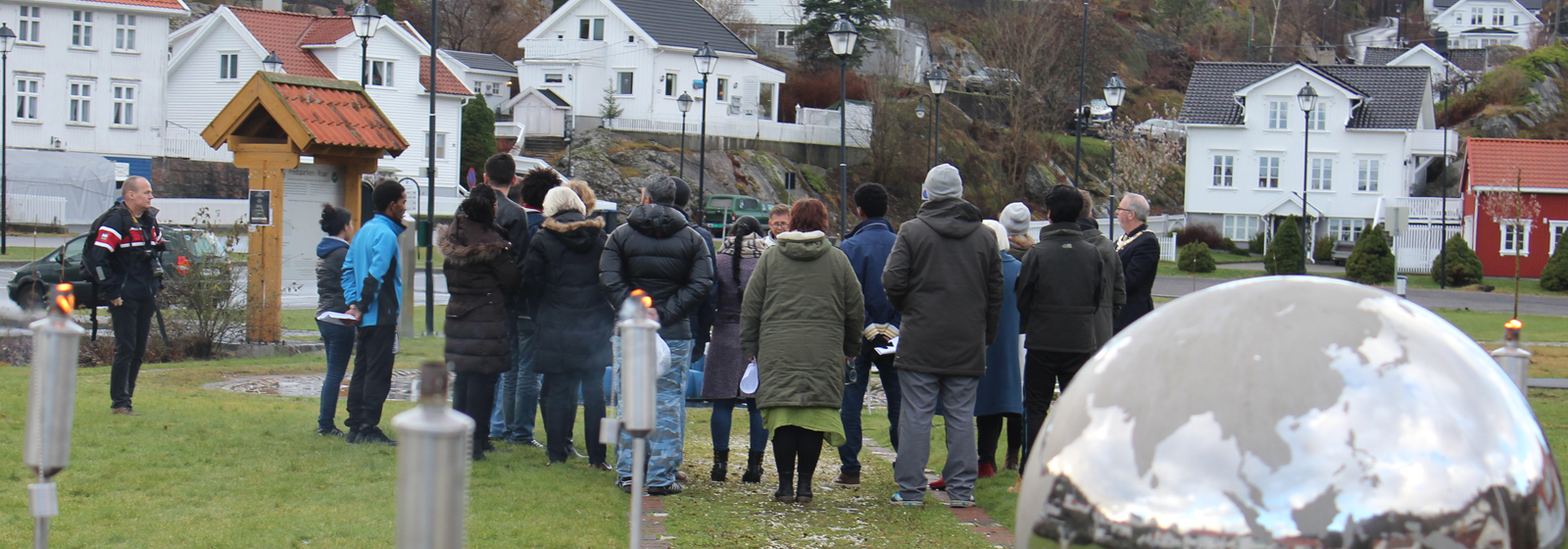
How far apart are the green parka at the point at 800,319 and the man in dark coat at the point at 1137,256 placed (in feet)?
7.68

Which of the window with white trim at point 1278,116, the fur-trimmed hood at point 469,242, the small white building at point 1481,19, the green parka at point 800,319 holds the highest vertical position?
the small white building at point 1481,19

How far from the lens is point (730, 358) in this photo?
753cm

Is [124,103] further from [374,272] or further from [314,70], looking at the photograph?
[374,272]

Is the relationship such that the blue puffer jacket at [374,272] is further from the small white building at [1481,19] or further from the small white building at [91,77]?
the small white building at [1481,19]

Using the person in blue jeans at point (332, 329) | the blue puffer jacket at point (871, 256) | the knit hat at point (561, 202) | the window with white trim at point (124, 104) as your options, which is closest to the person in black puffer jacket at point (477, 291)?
the knit hat at point (561, 202)

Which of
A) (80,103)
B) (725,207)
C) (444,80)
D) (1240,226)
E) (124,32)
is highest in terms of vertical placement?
(124,32)

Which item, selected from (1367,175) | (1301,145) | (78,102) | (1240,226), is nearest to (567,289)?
(78,102)

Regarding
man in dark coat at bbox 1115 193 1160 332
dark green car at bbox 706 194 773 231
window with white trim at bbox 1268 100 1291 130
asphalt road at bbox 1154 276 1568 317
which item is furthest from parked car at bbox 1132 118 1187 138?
man in dark coat at bbox 1115 193 1160 332

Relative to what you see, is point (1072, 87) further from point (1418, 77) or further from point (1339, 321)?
point (1339, 321)

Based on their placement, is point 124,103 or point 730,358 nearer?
point 730,358

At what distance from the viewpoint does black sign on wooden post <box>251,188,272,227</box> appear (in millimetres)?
13102

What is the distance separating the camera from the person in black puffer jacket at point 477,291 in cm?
710

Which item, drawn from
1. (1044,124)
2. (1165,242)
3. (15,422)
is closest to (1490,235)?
(1165,242)

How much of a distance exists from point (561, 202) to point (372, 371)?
5.47ft
